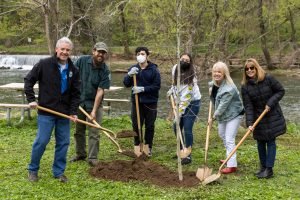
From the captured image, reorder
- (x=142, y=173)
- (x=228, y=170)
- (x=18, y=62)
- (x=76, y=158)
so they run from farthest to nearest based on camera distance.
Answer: (x=18, y=62) < (x=76, y=158) < (x=228, y=170) < (x=142, y=173)

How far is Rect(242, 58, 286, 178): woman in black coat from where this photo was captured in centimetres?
588

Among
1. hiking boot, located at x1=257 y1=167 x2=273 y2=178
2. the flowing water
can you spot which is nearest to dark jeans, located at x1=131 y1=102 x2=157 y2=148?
hiking boot, located at x1=257 y1=167 x2=273 y2=178

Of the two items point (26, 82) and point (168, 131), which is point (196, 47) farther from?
point (26, 82)

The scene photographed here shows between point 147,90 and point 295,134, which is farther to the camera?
point 295,134

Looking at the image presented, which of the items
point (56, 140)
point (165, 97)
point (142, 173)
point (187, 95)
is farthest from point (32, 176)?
point (165, 97)

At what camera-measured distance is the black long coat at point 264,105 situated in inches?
231

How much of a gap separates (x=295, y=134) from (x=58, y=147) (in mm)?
6115

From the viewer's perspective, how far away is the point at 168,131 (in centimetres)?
979

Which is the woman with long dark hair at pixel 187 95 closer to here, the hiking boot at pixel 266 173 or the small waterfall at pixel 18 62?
the hiking boot at pixel 266 173

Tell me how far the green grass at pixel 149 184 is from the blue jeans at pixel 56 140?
18cm

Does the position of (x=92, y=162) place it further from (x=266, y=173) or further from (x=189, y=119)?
(x=266, y=173)

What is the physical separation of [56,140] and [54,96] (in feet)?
1.92

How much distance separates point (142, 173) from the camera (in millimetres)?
5902

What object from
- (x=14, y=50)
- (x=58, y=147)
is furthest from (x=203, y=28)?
(x=14, y=50)
